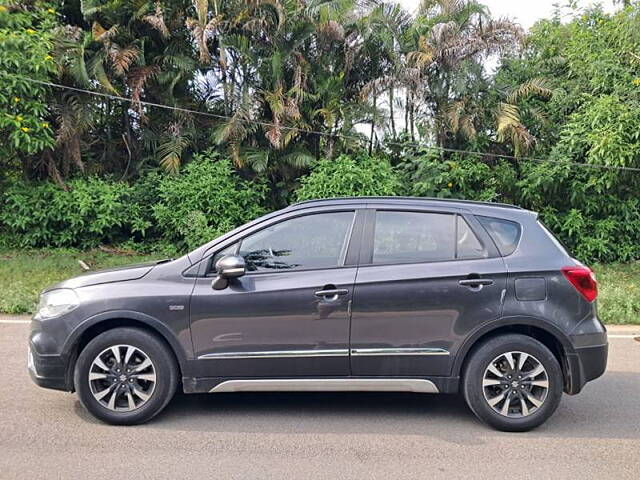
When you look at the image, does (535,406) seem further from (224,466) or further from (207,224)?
(207,224)

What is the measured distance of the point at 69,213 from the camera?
44.2 feet

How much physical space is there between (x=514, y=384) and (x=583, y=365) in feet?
1.73

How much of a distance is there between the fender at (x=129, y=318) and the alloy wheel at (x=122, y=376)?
0.20 meters

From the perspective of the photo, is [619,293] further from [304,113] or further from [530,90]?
[304,113]

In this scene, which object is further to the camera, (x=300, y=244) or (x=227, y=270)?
(x=300, y=244)

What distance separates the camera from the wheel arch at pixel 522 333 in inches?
184

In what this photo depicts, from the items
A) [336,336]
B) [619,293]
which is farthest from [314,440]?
[619,293]

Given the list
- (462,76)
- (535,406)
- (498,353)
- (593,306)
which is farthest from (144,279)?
(462,76)

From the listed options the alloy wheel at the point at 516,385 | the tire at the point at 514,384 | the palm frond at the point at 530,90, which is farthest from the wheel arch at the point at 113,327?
the palm frond at the point at 530,90

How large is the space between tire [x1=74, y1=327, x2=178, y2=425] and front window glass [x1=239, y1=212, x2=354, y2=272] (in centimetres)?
96

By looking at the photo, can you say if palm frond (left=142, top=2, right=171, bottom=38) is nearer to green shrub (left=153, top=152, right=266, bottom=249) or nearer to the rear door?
green shrub (left=153, top=152, right=266, bottom=249)

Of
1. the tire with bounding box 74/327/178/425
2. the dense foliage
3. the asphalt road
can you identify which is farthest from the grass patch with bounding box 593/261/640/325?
the tire with bounding box 74/327/178/425

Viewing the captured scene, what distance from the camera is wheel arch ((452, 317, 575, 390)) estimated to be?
4.68 meters

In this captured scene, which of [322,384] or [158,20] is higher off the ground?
[158,20]
